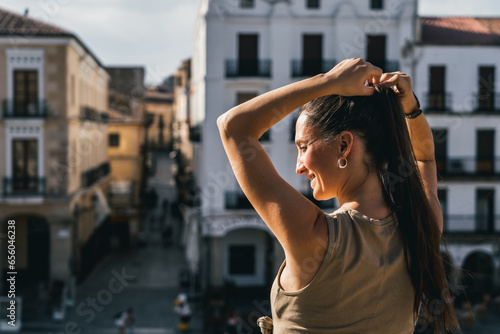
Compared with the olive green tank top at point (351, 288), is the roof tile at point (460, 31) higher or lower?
higher

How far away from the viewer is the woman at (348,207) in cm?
182

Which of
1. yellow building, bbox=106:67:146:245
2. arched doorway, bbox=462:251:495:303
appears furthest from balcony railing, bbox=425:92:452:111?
yellow building, bbox=106:67:146:245

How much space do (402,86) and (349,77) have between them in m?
0.36

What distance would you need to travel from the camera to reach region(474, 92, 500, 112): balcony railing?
77.3 ft

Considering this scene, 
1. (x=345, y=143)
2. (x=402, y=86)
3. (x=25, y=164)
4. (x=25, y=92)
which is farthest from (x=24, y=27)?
(x=345, y=143)

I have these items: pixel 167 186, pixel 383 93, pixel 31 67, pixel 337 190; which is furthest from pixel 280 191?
pixel 167 186

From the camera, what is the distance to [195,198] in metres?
25.0

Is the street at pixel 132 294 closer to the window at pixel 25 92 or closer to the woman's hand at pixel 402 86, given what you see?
the window at pixel 25 92

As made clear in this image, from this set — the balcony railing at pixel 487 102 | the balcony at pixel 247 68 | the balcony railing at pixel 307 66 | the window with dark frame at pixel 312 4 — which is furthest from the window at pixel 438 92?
the balcony at pixel 247 68

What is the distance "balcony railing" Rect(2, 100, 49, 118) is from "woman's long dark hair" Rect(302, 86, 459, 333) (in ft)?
73.4

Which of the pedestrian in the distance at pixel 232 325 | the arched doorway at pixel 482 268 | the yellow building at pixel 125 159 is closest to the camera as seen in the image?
the pedestrian in the distance at pixel 232 325

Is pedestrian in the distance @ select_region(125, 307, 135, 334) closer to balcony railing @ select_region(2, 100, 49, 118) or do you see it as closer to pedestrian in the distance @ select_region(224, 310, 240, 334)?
pedestrian in the distance @ select_region(224, 310, 240, 334)

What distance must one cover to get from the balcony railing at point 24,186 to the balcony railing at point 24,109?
2261 mm

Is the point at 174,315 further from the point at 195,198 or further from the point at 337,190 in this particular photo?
the point at 337,190
